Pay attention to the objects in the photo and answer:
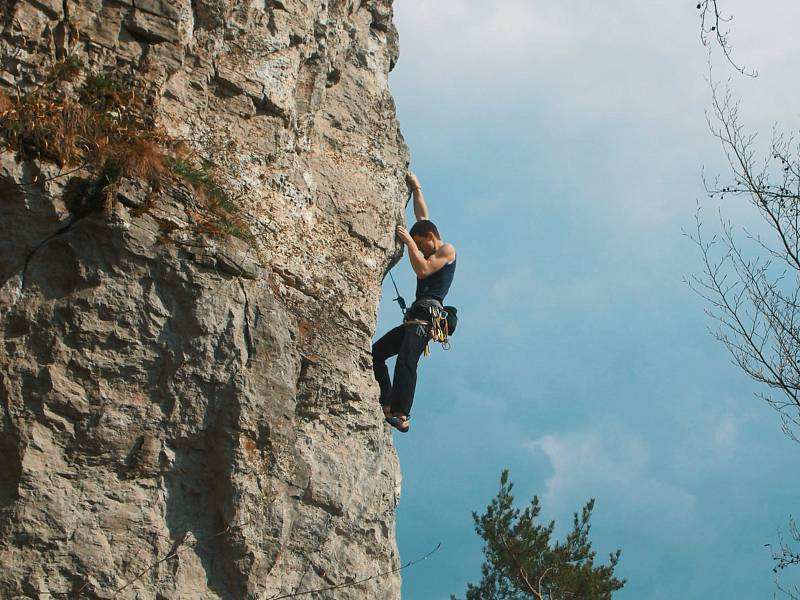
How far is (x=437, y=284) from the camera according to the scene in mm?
10656

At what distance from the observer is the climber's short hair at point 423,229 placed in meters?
11.0

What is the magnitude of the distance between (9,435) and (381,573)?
318 centimetres

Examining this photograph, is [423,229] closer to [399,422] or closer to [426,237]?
[426,237]

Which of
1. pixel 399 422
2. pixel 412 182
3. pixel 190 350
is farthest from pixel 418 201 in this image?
pixel 190 350

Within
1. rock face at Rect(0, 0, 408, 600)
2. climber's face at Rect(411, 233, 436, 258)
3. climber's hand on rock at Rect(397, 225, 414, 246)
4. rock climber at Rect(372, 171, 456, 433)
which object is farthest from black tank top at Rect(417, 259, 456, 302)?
rock face at Rect(0, 0, 408, 600)

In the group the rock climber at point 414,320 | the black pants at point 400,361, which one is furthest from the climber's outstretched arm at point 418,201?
the black pants at point 400,361

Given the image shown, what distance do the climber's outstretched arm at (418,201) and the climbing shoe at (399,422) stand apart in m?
2.22

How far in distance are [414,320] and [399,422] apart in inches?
41.3

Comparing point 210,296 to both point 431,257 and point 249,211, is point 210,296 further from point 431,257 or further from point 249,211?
point 431,257

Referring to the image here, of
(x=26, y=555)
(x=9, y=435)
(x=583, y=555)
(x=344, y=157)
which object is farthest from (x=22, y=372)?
(x=583, y=555)

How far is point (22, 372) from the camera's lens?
291 inches

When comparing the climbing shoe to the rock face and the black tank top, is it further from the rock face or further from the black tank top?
the black tank top

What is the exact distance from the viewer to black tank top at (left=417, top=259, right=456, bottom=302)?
10609mm

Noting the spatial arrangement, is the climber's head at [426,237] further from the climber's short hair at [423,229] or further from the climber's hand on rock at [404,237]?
the climber's hand on rock at [404,237]
